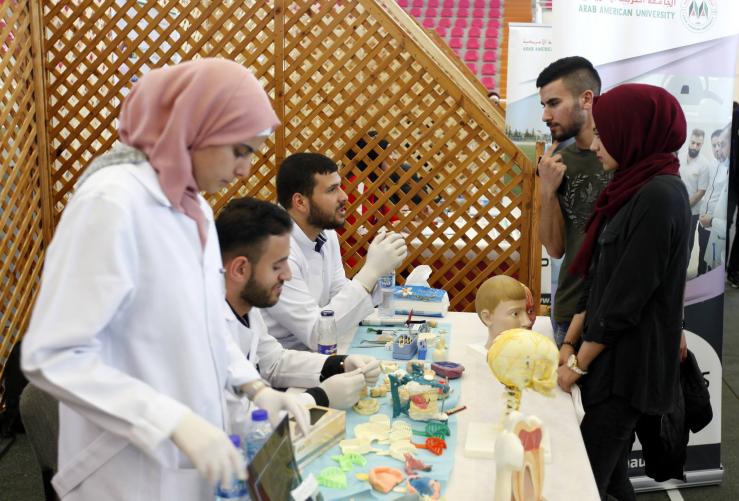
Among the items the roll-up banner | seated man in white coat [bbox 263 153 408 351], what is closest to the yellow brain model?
seated man in white coat [bbox 263 153 408 351]

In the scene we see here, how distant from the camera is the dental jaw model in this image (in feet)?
3.89

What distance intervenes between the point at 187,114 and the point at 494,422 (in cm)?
98

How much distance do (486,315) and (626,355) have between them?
17.9 inches

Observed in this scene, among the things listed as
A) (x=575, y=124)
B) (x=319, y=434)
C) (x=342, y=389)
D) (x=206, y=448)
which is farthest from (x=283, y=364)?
(x=575, y=124)

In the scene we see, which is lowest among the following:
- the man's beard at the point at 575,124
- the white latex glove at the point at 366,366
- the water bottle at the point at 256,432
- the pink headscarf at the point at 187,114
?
the white latex glove at the point at 366,366

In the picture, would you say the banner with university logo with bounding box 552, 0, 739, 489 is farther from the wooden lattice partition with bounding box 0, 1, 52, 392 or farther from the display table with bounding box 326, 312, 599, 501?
the wooden lattice partition with bounding box 0, 1, 52, 392

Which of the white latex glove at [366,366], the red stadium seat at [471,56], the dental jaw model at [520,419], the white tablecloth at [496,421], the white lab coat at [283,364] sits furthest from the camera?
the red stadium seat at [471,56]

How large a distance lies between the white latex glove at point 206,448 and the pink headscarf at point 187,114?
323 mm

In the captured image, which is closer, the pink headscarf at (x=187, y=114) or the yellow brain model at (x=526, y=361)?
the pink headscarf at (x=187, y=114)

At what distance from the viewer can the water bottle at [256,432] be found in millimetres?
1112

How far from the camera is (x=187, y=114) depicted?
0.98m

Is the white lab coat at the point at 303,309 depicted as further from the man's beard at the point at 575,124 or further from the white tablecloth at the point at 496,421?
the man's beard at the point at 575,124

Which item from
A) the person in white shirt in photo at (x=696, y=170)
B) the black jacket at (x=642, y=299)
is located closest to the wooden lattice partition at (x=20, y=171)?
the black jacket at (x=642, y=299)

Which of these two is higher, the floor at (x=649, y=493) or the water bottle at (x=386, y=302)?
the water bottle at (x=386, y=302)
